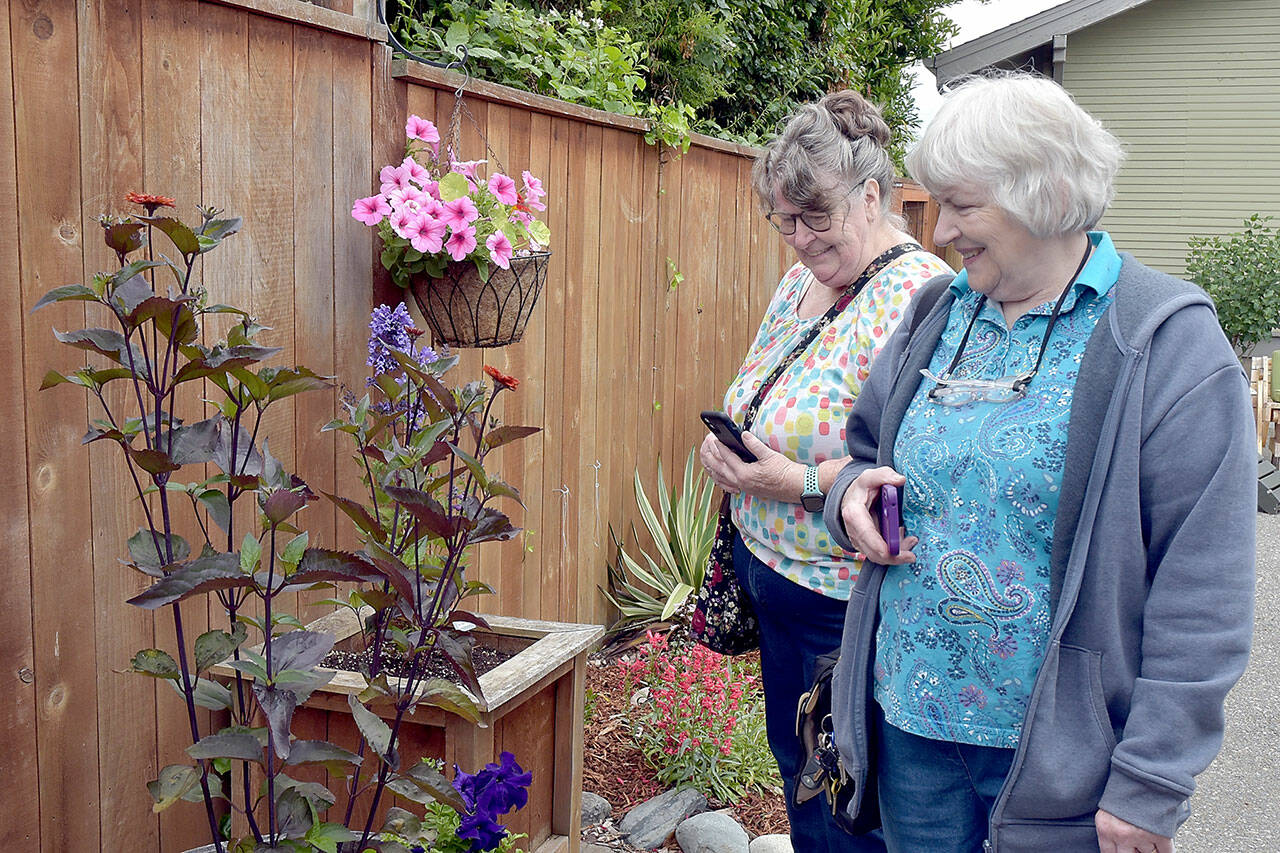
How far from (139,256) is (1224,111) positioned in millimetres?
14310

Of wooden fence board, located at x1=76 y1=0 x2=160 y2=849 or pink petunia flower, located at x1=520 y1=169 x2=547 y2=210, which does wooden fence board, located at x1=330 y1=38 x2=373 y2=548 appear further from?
wooden fence board, located at x1=76 y1=0 x2=160 y2=849

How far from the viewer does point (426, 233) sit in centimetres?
284

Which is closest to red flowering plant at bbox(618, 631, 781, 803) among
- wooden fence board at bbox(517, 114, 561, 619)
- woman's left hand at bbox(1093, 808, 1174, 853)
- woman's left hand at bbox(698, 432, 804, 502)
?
wooden fence board at bbox(517, 114, 561, 619)

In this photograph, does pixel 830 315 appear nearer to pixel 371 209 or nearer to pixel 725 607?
pixel 725 607

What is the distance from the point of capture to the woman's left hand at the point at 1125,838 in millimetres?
1588

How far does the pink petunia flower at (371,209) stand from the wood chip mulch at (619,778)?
6.20ft

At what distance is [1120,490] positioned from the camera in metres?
1.61

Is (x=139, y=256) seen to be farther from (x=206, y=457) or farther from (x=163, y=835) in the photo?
(x=163, y=835)

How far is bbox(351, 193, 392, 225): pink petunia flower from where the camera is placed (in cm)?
279

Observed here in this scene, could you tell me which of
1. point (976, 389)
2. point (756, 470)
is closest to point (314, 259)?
point (756, 470)

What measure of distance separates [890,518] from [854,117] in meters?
1.11

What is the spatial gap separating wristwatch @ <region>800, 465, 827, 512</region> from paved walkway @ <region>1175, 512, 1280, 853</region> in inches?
81.7

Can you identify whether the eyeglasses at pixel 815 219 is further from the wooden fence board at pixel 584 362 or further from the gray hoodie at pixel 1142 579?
the wooden fence board at pixel 584 362

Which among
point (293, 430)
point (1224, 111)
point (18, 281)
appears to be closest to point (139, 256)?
point (18, 281)
